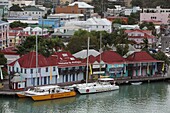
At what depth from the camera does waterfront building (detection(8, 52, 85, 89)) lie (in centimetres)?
1706

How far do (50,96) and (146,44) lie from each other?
1271 cm

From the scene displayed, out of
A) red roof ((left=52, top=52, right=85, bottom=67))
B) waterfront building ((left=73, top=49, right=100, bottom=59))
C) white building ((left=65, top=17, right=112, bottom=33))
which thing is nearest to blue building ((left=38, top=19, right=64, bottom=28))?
white building ((left=65, top=17, right=112, bottom=33))

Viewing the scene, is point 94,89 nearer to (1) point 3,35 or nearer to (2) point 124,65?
(2) point 124,65

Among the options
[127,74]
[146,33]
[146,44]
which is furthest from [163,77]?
[146,33]

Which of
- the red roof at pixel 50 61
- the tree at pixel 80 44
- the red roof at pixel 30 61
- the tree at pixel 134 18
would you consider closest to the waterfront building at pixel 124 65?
the red roof at pixel 50 61

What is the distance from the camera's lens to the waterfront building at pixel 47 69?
672 inches

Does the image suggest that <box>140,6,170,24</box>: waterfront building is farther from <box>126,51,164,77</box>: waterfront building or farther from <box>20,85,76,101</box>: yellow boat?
<box>20,85,76,101</box>: yellow boat

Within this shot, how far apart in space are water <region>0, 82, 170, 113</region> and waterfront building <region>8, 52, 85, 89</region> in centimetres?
121

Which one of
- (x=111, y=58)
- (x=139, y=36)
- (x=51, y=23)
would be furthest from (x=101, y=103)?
(x=51, y=23)

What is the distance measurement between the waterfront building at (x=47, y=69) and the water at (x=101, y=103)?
121 centimetres

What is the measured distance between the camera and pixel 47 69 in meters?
17.5

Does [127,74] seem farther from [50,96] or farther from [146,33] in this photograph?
[146,33]

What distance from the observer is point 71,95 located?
55.1 feet

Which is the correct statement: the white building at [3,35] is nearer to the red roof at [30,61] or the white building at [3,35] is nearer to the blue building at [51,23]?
the red roof at [30,61]
